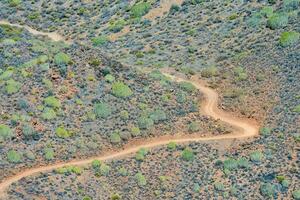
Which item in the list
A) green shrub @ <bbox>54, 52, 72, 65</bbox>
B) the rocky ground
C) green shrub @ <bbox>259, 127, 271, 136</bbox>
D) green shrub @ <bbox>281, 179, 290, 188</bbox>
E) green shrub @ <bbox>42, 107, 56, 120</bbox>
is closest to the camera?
green shrub @ <bbox>281, 179, 290, 188</bbox>

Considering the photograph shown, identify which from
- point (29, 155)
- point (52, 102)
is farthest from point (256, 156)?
point (29, 155)

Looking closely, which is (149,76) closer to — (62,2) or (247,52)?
(247,52)

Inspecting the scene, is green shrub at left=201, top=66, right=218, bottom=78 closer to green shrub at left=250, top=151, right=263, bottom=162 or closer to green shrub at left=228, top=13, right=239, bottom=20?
green shrub at left=228, top=13, right=239, bottom=20

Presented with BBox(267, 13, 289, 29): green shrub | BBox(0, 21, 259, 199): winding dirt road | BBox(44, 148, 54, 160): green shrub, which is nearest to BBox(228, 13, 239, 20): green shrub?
BBox(267, 13, 289, 29): green shrub

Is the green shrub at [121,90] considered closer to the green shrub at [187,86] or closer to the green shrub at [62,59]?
the green shrub at [62,59]

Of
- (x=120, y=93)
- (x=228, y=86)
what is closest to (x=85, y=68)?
(x=120, y=93)
